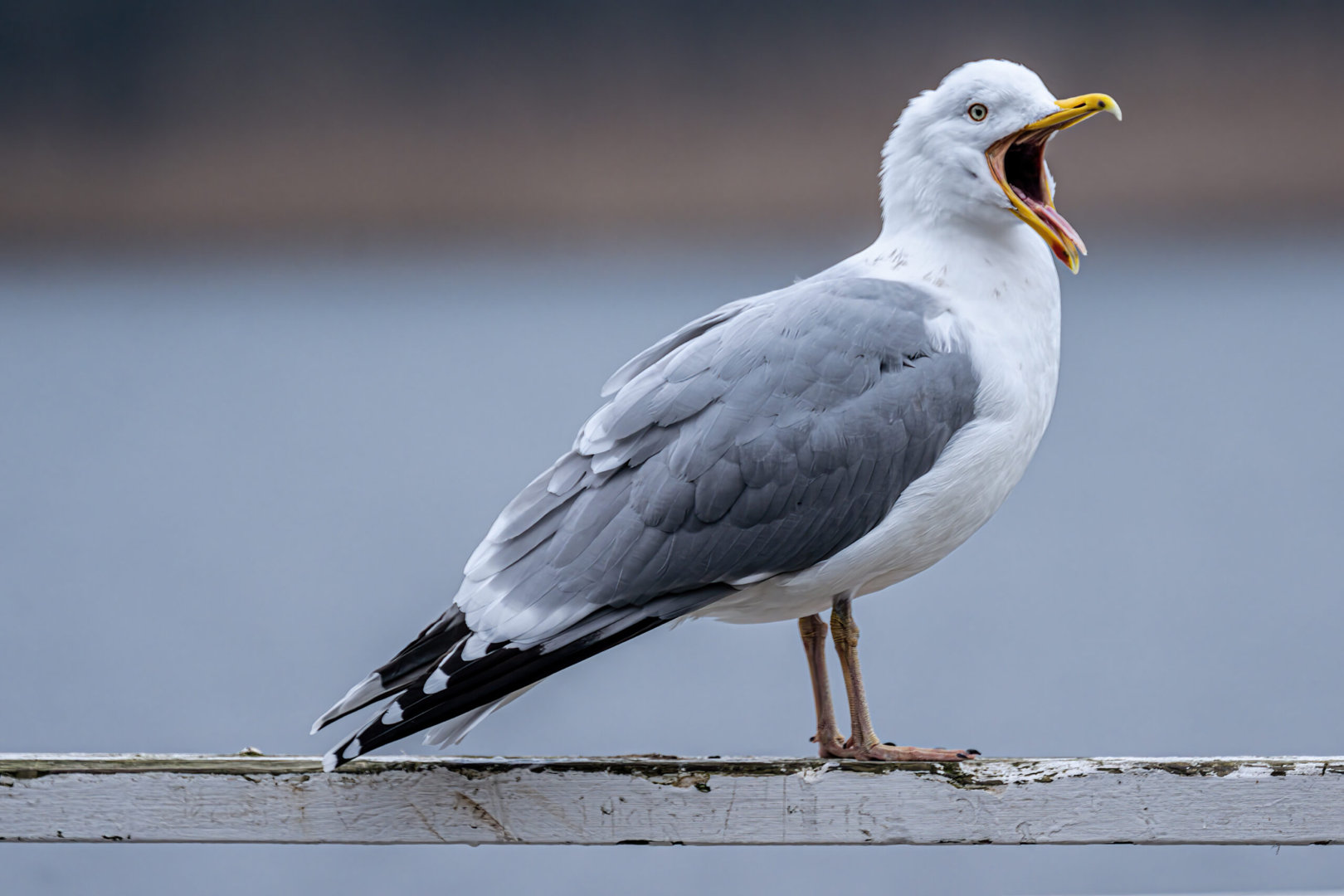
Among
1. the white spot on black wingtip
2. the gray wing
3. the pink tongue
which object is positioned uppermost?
Answer: the pink tongue

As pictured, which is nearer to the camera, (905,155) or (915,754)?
(915,754)

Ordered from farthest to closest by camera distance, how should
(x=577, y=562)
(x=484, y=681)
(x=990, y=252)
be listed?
(x=990, y=252) < (x=577, y=562) < (x=484, y=681)

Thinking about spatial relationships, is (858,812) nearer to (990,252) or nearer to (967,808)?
(967,808)

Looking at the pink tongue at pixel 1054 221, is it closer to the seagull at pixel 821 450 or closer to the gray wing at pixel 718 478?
the seagull at pixel 821 450

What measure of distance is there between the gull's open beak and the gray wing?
172 millimetres

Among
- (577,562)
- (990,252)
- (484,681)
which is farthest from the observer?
(990,252)

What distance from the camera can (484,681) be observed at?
1474mm

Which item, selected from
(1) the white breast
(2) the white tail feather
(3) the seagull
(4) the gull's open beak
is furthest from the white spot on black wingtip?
(4) the gull's open beak

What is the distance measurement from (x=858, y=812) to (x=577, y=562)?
0.44 m

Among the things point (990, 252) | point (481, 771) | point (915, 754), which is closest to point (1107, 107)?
point (990, 252)

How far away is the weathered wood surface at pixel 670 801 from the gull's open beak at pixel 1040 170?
64 centimetres

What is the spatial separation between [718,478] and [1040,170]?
623mm

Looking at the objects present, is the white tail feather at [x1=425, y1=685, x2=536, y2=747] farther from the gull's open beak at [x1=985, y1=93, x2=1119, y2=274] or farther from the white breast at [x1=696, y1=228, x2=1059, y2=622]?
the gull's open beak at [x1=985, y1=93, x2=1119, y2=274]

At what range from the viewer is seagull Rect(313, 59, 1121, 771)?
1.58 m
